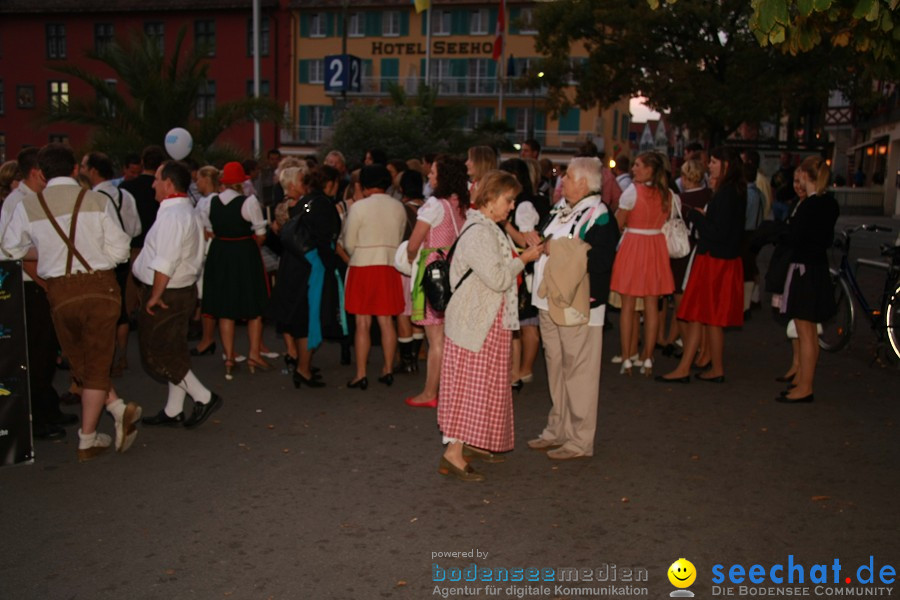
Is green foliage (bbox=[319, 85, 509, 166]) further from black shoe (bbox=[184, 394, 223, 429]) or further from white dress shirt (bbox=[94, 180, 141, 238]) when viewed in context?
black shoe (bbox=[184, 394, 223, 429])

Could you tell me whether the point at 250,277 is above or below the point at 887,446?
above

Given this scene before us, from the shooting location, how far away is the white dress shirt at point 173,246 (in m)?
6.62

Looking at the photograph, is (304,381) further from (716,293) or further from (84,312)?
(716,293)

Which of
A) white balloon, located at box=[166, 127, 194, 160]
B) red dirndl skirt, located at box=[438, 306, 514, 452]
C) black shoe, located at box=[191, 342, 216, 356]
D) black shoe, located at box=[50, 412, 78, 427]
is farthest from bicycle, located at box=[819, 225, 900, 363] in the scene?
white balloon, located at box=[166, 127, 194, 160]

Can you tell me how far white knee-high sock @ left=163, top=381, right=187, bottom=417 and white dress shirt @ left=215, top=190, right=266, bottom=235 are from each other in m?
2.17

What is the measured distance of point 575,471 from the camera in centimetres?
623

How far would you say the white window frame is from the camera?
180ft

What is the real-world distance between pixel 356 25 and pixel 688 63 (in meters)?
34.6

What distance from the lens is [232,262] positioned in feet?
29.1

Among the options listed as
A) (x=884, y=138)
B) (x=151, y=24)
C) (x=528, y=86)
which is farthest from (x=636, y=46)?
(x=151, y=24)

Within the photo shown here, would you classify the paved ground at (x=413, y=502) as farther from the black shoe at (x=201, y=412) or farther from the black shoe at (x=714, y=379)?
the black shoe at (x=714, y=379)

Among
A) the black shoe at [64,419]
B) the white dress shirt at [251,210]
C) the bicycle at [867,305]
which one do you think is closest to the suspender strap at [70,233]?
the black shoe at [64,419]

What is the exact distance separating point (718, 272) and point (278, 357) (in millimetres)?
4591

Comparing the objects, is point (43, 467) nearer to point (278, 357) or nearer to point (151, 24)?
point (278, 357)
